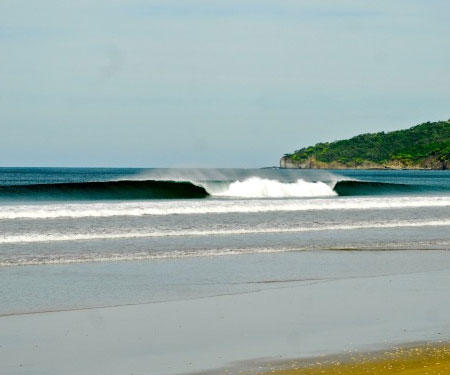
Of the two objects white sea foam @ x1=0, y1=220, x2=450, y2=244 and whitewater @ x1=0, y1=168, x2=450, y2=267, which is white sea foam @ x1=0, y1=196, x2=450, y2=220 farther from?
white sea foam @ x1=0, y1=220, x2=450, y2=244

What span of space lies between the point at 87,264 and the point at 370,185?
164ft

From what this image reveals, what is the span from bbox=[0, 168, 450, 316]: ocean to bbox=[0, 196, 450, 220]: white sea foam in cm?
4

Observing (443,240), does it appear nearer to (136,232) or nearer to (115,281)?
(136,232)

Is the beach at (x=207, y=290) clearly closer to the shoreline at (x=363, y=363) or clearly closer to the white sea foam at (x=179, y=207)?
the shoreline at (x=363, y=363)

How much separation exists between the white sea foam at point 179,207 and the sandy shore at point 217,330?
14.6 metres

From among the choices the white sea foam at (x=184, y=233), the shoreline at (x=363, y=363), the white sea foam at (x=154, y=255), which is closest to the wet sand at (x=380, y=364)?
the shoreline at (x=363, y=363)

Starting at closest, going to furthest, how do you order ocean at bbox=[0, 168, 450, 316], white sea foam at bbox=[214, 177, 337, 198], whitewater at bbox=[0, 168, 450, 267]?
ocean at bbox=[0, 168, 450, 316], whitewater at bbox=[0, 168, 450, 267], white sea foam at bbox=[214, 177, 337, 198]

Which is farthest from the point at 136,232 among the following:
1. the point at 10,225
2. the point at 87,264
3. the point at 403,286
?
the point at 403,286

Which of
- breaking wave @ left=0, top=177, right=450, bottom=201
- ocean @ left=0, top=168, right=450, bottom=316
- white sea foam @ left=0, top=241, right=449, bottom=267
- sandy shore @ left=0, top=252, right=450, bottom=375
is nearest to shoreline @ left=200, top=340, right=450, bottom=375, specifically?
sandy shore @ left=0, top=252, right=450, bottom=375

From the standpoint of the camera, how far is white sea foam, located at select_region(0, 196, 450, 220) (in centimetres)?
2497

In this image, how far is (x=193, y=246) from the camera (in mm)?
17891

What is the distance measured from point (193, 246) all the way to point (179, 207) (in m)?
10.1

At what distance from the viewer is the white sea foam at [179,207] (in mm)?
24969

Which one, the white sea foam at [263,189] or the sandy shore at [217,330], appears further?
the white sea foam at [263,189]
